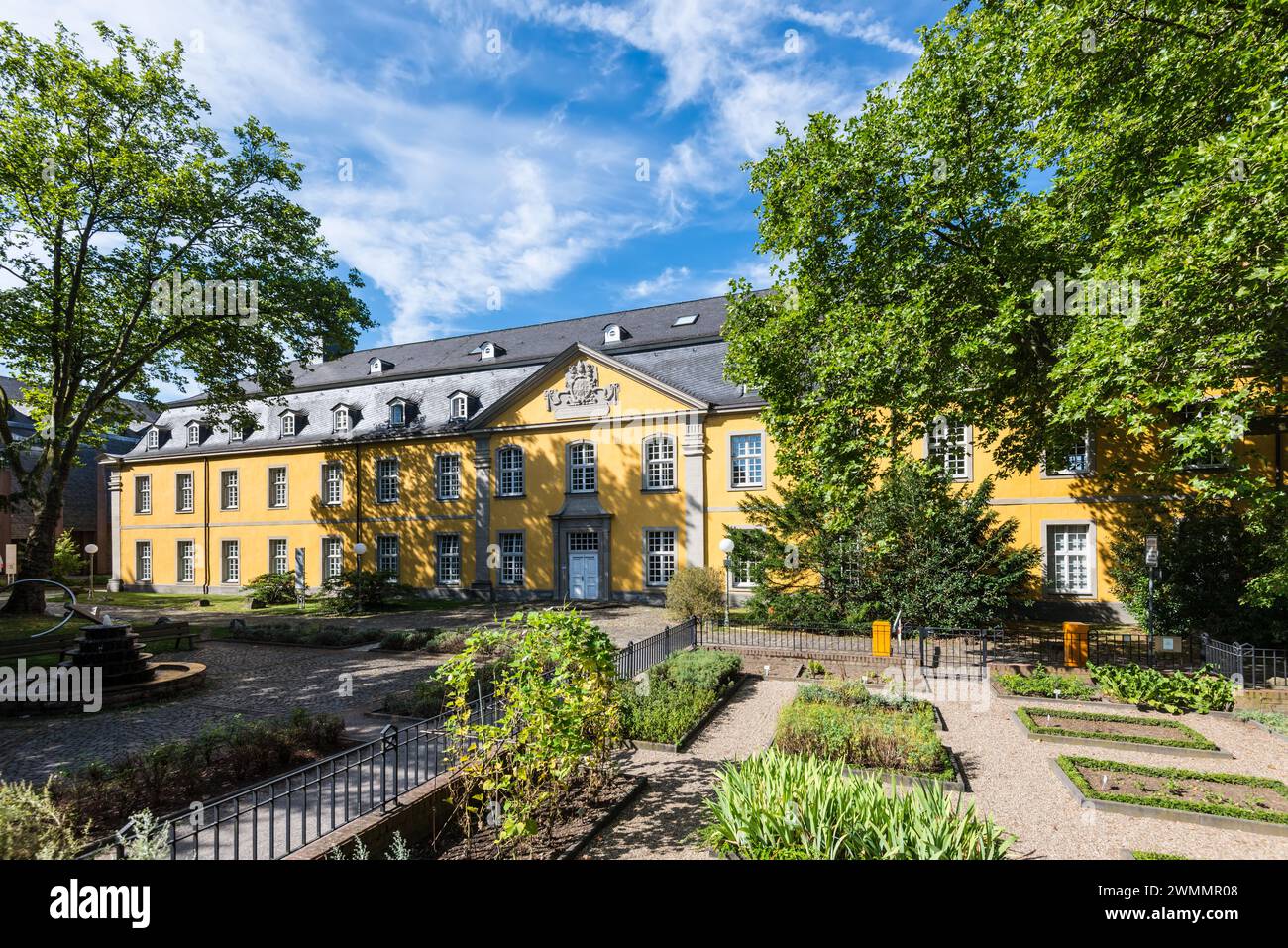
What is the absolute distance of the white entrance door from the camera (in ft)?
82.3

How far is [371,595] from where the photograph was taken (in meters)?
24.5

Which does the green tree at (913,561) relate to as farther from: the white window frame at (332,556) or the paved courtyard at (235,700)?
the white window frame at (332,556)

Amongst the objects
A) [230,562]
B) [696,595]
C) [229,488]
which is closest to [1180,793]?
[696,595]

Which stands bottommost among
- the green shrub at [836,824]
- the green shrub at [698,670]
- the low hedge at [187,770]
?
the green shrub at [698,670]

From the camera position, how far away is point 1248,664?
11.6 meters

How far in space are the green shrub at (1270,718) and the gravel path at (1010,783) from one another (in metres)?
0.21

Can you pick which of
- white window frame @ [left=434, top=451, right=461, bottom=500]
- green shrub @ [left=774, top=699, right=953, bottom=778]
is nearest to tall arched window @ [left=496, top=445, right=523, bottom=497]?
white window frame @ [left=434, top=451, right=461, bottom=500]

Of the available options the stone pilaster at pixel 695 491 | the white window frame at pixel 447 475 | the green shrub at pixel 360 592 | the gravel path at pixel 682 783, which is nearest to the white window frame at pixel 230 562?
the green shrub at pixel 360 592

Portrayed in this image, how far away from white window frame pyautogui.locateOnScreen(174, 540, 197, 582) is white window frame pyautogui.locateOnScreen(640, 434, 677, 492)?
26885 millimetres

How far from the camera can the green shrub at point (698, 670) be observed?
11.4 meters

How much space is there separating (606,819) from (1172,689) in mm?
10673

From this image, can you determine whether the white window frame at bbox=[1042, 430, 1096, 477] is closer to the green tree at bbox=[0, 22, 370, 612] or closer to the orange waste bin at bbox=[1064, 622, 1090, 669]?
the orange waste bin at bbox=[1064, 622, 1090, 669]

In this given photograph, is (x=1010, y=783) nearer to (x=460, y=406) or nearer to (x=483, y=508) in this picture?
(x=483, y=508)

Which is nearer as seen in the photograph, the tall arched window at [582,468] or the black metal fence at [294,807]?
the black metal fence at [294,807]
